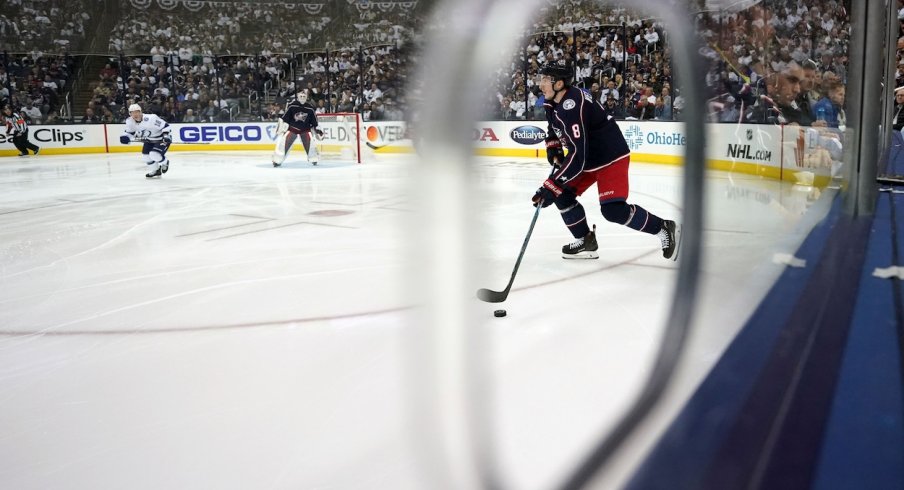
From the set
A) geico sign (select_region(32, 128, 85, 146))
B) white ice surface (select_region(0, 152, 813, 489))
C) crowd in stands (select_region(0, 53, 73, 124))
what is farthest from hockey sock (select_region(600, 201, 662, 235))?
crowd in stands (select_region(0, 53, 73, 124))

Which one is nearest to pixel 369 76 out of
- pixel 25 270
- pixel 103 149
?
pixel 103 149

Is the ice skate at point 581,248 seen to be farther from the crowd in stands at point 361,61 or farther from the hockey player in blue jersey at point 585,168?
the crowd in stands at point 361,61

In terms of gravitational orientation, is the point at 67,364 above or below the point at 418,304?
below

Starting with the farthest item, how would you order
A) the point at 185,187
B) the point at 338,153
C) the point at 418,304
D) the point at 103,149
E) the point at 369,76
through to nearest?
the point at 103,149, the point at 369,76, the point at 338,153, the point at 185,187, the point at 418,304

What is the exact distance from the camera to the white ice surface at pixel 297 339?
6.32 ft

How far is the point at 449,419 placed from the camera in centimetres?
118

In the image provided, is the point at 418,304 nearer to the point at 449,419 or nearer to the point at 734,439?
the point at 449,419

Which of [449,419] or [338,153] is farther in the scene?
[338,153]

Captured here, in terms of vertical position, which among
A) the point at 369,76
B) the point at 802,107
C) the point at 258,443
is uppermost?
the point at 369,76

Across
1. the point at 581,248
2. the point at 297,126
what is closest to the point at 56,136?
the point at 297,126

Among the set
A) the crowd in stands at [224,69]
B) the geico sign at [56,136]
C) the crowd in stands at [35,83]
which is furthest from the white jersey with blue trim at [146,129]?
the crowd in stands at [35,83]

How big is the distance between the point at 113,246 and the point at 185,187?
4.42 metres

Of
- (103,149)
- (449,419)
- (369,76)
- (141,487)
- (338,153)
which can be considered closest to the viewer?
(449,419)

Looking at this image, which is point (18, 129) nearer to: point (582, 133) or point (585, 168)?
point (585, 168)
